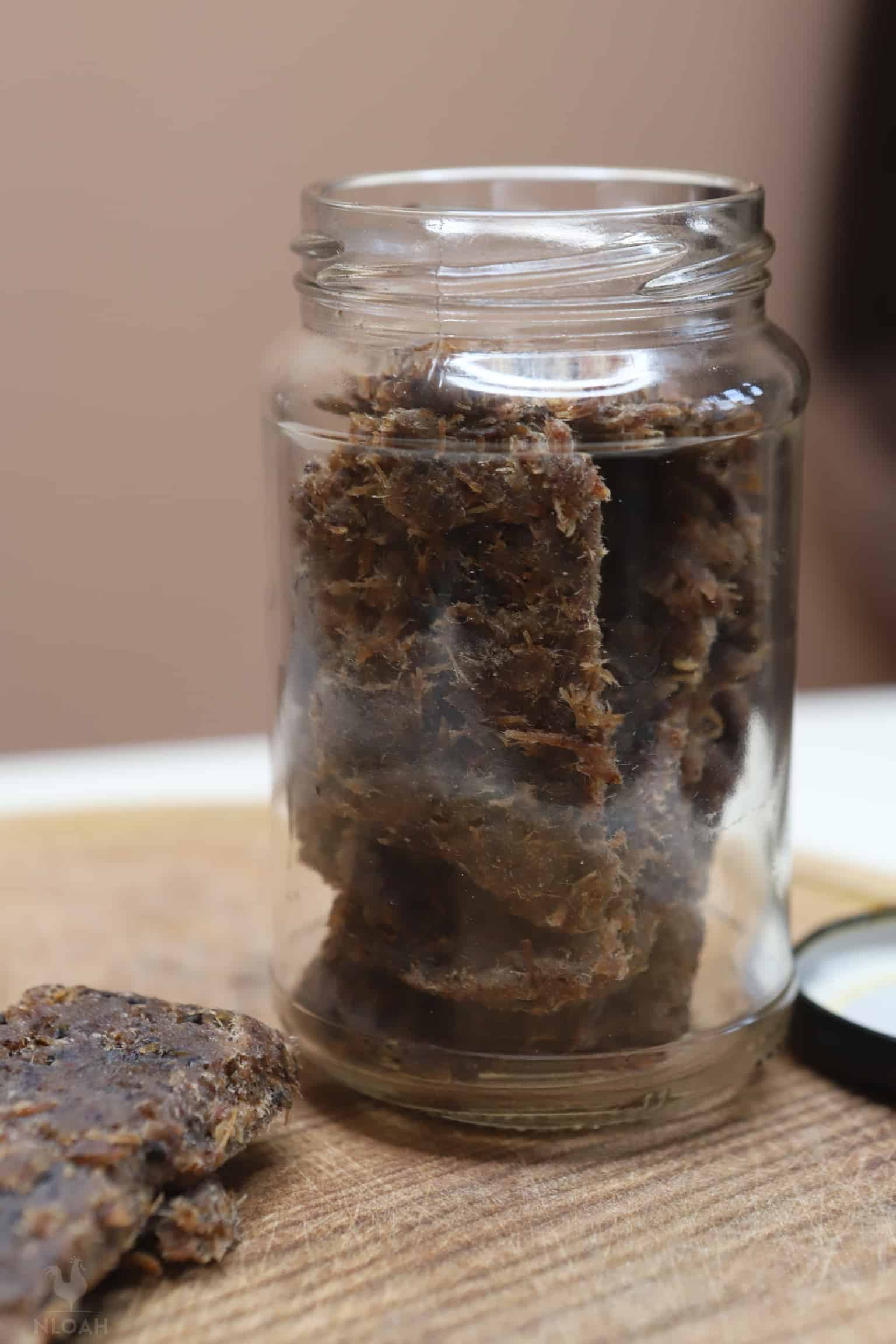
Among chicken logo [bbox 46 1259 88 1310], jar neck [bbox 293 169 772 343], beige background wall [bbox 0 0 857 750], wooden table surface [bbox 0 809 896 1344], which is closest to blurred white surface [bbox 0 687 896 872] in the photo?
beige background wall [bbox 0 0 857 750]

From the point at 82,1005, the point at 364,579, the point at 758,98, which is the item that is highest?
the point at 758,98

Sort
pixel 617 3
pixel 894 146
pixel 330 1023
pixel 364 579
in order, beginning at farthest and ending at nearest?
pixel 894 146
pixel 617 3
pixel 330 1023
pixel 364 579

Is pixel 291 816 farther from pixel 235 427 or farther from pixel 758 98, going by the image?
pixel 758 98

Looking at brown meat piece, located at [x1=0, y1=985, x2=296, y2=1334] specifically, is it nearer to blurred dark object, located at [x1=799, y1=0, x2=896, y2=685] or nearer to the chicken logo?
the chicken logo

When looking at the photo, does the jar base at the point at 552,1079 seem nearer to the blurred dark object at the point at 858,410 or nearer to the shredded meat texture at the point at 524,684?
the shredded meat texture at the point at 524,684

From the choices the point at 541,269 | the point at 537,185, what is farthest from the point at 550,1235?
the point at 537,185

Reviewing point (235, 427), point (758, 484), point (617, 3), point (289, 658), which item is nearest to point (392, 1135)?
point (289, 658)
